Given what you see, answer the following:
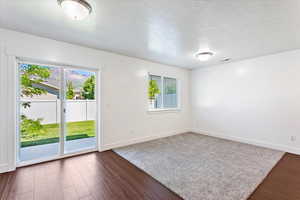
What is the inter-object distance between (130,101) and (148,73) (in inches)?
44.1

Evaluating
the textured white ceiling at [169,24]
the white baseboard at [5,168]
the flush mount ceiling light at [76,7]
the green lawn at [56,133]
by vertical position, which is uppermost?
the textured white ceiling at [169,24]

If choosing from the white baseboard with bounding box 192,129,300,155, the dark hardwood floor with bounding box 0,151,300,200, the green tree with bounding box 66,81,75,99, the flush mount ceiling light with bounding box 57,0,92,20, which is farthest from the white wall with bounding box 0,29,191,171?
the flush mount ceiling light with bounding box 57,0,92,20

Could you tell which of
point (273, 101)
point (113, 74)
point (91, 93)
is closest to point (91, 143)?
point (91, 93)

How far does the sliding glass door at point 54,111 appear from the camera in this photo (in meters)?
2.73

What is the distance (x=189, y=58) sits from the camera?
4086mm

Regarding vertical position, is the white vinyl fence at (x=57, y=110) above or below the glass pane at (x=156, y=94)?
below

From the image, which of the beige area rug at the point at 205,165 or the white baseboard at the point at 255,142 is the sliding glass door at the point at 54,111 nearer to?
the beige area rug at the point at 205,165

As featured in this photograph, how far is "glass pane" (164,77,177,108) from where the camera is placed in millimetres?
5059

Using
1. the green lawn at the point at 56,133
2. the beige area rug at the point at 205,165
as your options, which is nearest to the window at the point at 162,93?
the beige area rug at the point at 205,165

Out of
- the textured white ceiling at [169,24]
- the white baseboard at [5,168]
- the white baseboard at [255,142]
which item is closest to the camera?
the textured white ceiling at [169,24]

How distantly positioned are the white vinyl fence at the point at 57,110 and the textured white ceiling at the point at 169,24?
1.35m

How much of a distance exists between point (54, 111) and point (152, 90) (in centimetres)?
279

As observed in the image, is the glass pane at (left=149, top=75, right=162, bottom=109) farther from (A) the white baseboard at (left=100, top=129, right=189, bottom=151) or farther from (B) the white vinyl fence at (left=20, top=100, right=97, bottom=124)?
(B) the white vinyl fence at (left=20, top=100, right=97, bottom=124)

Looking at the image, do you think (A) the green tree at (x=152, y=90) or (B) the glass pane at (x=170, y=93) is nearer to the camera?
(A) the green tree at (x=152, y=90)
